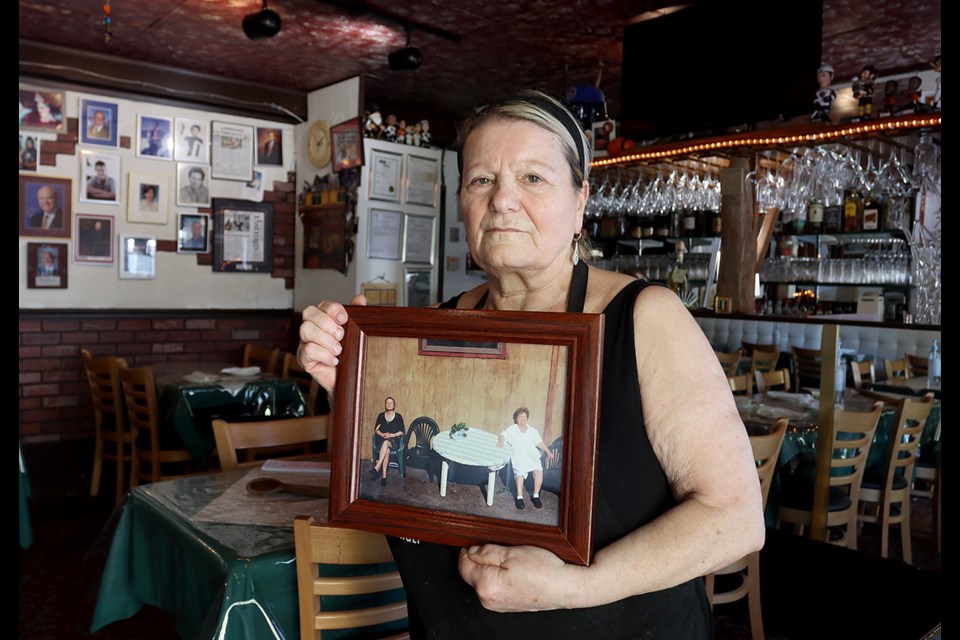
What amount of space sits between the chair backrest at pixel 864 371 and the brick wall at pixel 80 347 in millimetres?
5344

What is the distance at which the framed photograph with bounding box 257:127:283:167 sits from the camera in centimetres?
695

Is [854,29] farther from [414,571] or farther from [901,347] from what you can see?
[414,571]

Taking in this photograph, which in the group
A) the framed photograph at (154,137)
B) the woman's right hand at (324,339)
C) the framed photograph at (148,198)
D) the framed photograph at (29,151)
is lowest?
the woman's right hand at (324,339)

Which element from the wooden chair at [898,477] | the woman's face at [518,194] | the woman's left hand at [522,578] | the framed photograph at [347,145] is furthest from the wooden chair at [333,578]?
the framed photograph at [347,145]

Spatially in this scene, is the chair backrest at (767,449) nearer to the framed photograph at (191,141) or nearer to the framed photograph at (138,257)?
the framed photograph at (138,257)

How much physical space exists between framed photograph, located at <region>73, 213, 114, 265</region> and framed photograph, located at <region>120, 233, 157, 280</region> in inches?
4.3

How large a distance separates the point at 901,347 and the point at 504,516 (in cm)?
585

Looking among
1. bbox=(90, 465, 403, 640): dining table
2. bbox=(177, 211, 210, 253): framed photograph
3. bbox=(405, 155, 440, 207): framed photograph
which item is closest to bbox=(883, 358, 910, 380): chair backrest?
bbox=(405, 155, 440, 207): framed photograph

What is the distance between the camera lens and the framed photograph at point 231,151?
21.9 ft

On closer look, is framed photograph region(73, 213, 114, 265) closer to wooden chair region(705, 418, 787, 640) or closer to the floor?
the floor

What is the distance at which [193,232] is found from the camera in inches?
260

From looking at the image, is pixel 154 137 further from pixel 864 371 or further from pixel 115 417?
pixel 864 371

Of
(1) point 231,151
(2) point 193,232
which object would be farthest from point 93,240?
(1) point 231,151
